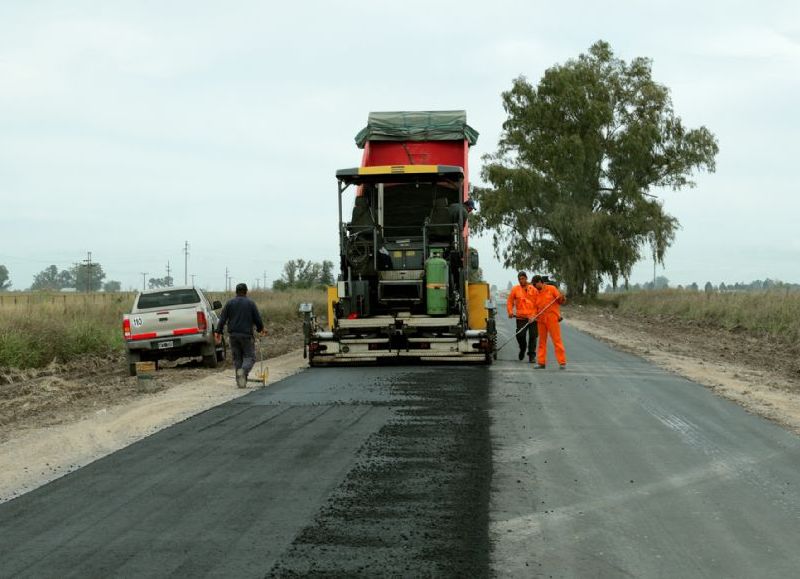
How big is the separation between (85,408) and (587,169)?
45.6 meters

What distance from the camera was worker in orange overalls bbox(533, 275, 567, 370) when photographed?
1741 cm

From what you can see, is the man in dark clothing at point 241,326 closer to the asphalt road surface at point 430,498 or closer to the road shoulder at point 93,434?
the road shoulder at point 93,434

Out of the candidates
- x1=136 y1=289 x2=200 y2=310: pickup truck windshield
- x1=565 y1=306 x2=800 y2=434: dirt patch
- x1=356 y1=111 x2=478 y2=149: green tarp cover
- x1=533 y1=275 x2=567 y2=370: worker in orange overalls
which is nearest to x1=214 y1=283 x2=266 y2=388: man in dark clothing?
x1=136 y1=289 x2=200 y2=310: pickup truck windshield

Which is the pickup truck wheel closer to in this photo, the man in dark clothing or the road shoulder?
the road shoulder

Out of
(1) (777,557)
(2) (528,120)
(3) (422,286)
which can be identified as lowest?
(1) (777,557)

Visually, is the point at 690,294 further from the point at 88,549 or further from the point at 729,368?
the point at 88,549

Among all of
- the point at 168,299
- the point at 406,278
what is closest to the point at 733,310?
the point at 406,278

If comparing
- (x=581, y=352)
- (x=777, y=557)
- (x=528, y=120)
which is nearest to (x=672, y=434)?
(x=777, y=557)

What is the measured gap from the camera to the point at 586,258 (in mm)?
53469

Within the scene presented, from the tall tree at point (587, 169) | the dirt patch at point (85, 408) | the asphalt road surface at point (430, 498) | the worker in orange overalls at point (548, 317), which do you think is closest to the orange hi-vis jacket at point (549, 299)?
the worker in orange overalls at point (548, 317)

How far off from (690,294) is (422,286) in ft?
107

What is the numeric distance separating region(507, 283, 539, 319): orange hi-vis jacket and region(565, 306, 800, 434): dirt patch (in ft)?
8.95

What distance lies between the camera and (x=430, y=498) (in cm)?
702

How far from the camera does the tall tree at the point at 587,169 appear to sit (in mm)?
54219
